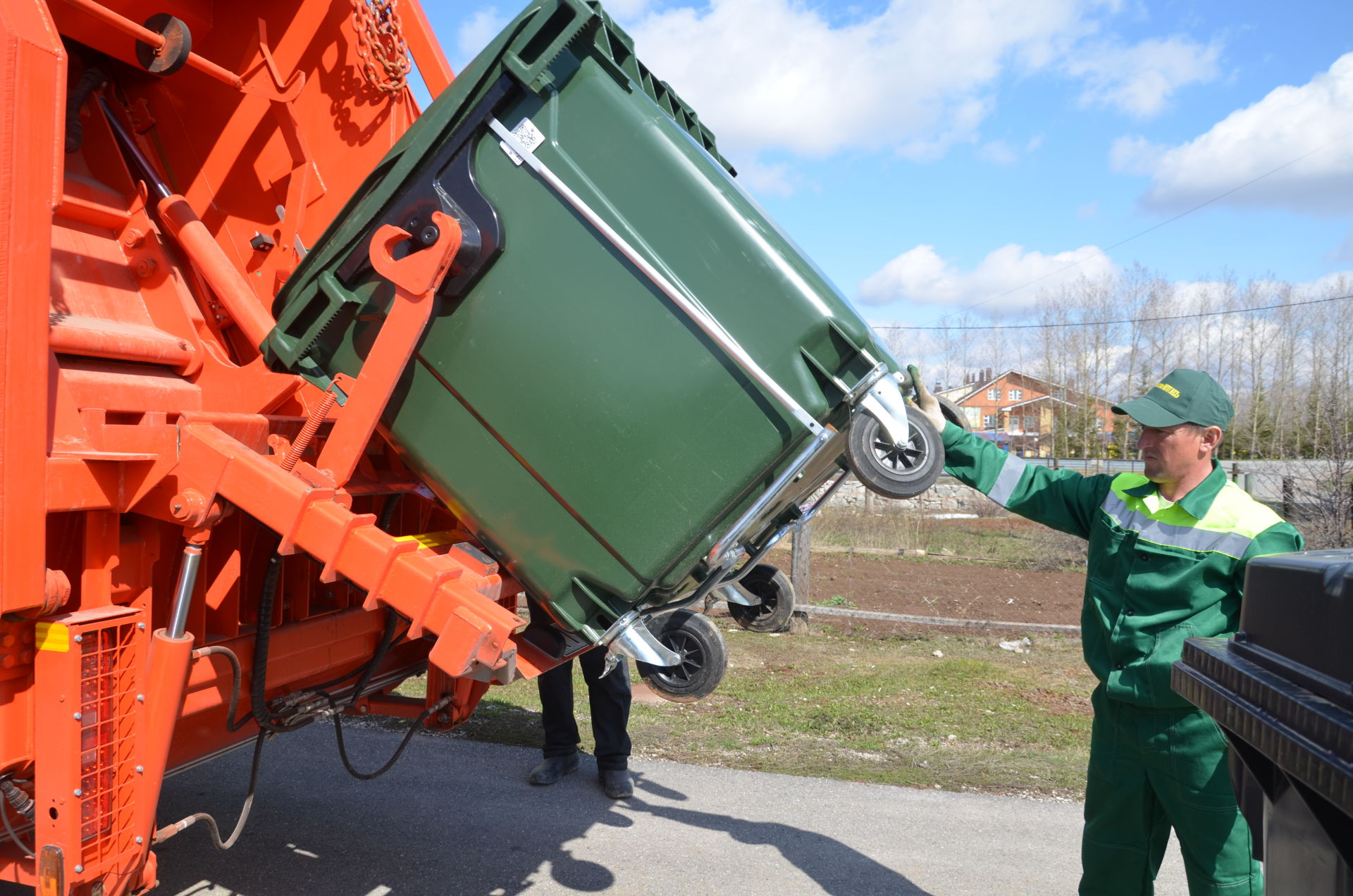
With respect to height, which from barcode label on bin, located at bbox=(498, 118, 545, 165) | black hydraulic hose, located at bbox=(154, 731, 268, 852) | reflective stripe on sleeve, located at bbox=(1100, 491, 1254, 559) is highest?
barcode label on bin, located at bbox=(498, 118, 545, 165)

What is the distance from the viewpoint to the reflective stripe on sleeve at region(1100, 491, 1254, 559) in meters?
2.63

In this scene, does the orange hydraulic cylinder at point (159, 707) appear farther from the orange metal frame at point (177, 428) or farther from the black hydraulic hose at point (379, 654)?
the black hydraulic hose at point (379, 654)

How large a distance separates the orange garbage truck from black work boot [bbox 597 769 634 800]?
68.4 inches

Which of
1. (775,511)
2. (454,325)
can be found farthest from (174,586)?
(775,511)

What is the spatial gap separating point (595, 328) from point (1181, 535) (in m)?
1.73

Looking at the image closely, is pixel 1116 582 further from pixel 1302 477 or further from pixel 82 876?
pixel 1302 477

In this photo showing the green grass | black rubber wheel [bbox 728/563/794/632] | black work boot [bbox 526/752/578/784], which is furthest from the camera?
the green grass

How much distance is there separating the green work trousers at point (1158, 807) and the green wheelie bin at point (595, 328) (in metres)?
1.07

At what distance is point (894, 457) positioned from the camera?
2605mm

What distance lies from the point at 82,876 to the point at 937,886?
2.67 meters

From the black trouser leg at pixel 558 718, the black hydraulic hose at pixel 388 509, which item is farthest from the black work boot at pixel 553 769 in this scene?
the black hydraulic hose at pixel 388 509

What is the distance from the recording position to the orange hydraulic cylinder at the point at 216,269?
2.66 m

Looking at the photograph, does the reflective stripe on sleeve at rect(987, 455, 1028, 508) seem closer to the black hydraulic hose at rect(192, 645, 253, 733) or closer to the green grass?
the green grass

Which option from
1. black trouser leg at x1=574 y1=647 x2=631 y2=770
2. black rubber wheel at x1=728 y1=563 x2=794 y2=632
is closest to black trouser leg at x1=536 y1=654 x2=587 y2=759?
black trouser leg at x1=574 y1=647 x2=631 y2=770
